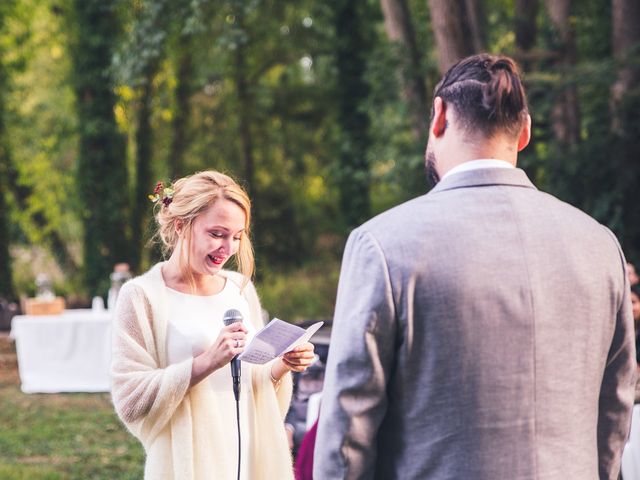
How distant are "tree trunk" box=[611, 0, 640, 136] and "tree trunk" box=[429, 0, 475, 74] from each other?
1.66 metres

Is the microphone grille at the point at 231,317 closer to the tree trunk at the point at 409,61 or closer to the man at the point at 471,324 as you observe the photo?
the man at the point at 471,324

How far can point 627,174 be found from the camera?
8.75 meters

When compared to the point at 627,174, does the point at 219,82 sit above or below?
above

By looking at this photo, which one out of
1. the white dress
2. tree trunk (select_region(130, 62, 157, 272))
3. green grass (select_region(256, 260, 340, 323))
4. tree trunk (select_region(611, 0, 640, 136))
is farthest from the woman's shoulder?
tree trunk (select_region(130, 62, 157, 272))

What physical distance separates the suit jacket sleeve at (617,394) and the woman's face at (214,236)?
4.84 feet

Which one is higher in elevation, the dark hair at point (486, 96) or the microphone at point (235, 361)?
the dark hair at point (486, 96)

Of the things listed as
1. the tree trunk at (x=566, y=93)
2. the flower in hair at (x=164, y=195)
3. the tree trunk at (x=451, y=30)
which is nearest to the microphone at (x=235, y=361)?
the flower in hair at (x=164, y=195)

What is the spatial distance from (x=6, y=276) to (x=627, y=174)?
14.0 meters

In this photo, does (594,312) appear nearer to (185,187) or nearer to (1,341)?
(185,187)

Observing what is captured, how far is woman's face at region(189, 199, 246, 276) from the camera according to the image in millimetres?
3137

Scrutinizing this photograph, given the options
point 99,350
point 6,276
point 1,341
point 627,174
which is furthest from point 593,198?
point 6,276

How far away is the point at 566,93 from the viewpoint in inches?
408

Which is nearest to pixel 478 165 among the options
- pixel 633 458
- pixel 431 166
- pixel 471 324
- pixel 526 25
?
pixel 431 166

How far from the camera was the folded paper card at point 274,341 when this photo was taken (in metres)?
2.81
